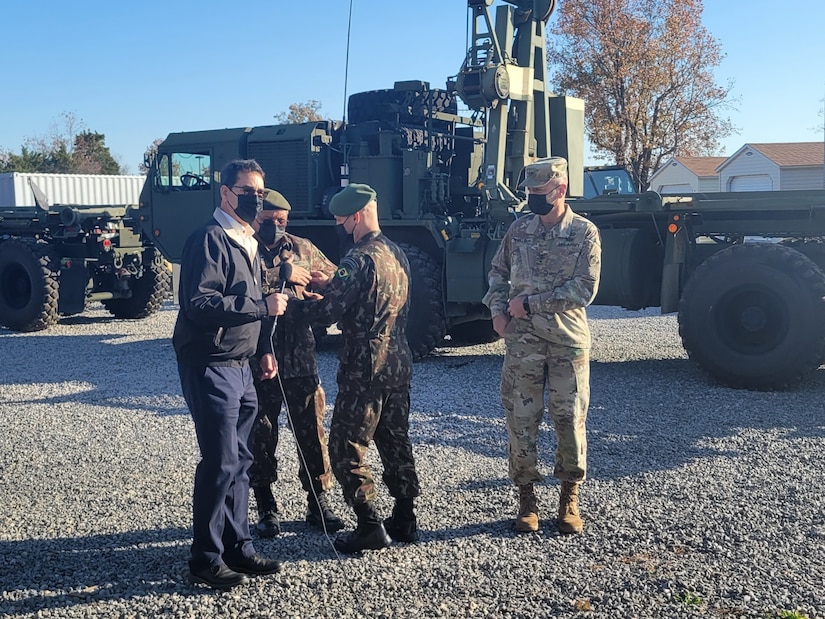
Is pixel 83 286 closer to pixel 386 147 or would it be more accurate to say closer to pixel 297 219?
pixel 297 219

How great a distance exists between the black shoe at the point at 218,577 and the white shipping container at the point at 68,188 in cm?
2405

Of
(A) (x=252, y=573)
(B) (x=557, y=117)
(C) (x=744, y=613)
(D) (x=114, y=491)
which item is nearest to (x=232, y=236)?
(A) (x=252, y=573)

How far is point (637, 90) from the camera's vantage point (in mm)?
26500

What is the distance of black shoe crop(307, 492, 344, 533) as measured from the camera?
450 centimetres

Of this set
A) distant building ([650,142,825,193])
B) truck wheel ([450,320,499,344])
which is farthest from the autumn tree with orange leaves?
truck wheel ([450,320,499,344])

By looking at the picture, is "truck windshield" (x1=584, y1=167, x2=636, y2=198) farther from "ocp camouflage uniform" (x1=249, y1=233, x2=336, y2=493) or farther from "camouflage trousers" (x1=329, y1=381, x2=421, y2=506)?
"camouflage trousers" (x1=329, y1=381, x2=421, y2=506)

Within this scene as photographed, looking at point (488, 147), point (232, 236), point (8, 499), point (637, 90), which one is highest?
point (637, 90)

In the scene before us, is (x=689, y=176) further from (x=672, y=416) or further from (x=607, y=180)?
(x=672, y=416)

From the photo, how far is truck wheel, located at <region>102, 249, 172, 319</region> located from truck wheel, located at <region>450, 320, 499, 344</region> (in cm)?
545

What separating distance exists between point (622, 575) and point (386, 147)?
7218 mm

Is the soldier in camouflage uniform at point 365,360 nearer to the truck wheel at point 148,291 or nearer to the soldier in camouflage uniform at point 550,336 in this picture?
the soldier in camouflage uniform at point 550,336

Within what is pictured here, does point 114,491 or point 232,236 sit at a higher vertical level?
point 232,236

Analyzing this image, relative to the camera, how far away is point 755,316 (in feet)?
26.1

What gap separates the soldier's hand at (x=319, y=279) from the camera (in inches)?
168
